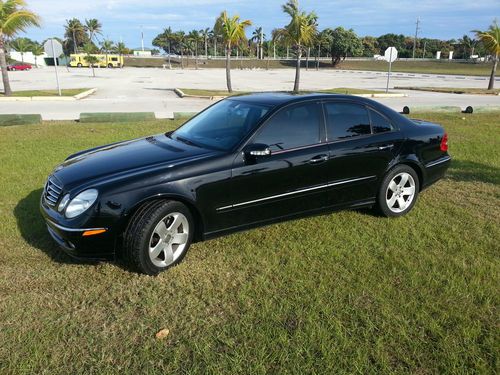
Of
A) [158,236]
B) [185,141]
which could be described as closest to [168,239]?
[158,236]

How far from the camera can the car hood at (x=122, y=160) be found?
3666 millimetres

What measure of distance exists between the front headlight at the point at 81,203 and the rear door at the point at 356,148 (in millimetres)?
2296

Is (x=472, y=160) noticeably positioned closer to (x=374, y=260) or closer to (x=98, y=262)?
(x=374, y=260)

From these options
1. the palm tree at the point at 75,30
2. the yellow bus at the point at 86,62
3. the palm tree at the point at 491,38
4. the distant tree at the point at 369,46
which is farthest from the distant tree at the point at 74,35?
the palm tree at the point at 491,38

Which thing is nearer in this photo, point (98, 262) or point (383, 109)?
point (98, 262)

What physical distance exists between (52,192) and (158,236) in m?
1.09

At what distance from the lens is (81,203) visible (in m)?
3.46

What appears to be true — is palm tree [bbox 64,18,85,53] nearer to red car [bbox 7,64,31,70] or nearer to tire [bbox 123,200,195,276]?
red car [bbox 7,64,31,70]

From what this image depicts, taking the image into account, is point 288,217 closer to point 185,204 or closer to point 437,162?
point 185,204

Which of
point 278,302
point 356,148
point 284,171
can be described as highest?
point 356,148

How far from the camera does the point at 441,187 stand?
6.12m

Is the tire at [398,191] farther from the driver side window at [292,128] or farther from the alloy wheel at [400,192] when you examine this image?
the driver side window at [292,128]

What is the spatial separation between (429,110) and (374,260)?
1288cm

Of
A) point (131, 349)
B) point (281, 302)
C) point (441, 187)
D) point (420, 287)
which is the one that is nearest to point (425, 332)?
point (420, 287)
